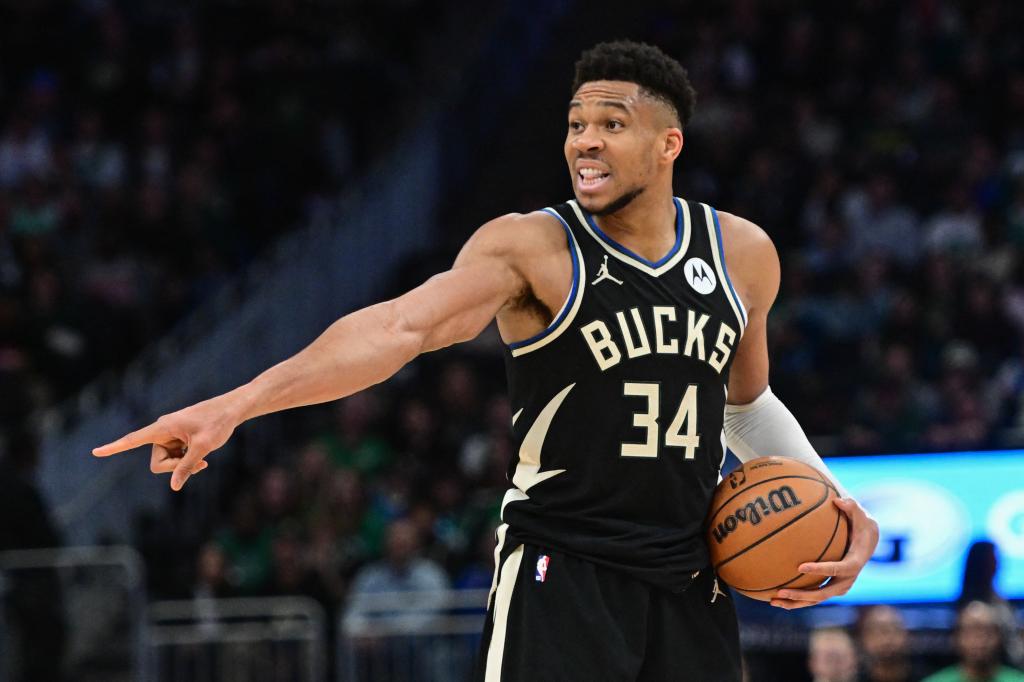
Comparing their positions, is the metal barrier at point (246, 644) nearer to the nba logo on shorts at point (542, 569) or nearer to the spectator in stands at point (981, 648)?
the spectator in stands at point (981, 648)

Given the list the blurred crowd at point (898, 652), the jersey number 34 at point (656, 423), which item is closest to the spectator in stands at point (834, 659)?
the blurred crowd at point (898, 652)

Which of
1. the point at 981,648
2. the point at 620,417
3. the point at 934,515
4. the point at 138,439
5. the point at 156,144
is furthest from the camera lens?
the point at 156,144

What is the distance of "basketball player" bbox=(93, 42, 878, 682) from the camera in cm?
455

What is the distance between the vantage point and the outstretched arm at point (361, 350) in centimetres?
378

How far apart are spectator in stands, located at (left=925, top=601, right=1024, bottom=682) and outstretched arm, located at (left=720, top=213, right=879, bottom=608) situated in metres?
3.18

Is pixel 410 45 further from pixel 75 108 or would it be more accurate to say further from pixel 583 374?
pixel 583 374

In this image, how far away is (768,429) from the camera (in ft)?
17.1

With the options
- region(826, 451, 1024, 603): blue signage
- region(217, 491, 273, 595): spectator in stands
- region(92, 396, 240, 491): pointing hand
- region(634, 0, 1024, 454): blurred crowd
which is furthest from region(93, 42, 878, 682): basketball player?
region(217, 491, 273, 595): spectator in stands

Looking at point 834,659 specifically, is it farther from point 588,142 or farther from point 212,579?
point 212,579

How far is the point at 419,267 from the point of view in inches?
635

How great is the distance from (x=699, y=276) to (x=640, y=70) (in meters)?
0.63

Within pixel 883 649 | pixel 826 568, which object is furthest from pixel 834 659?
pixel 826 568

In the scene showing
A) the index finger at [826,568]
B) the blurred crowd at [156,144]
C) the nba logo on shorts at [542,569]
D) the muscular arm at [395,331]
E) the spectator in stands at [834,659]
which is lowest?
the spectator in stands at [834,659]

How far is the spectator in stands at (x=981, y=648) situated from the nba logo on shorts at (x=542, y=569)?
13.3 ft
